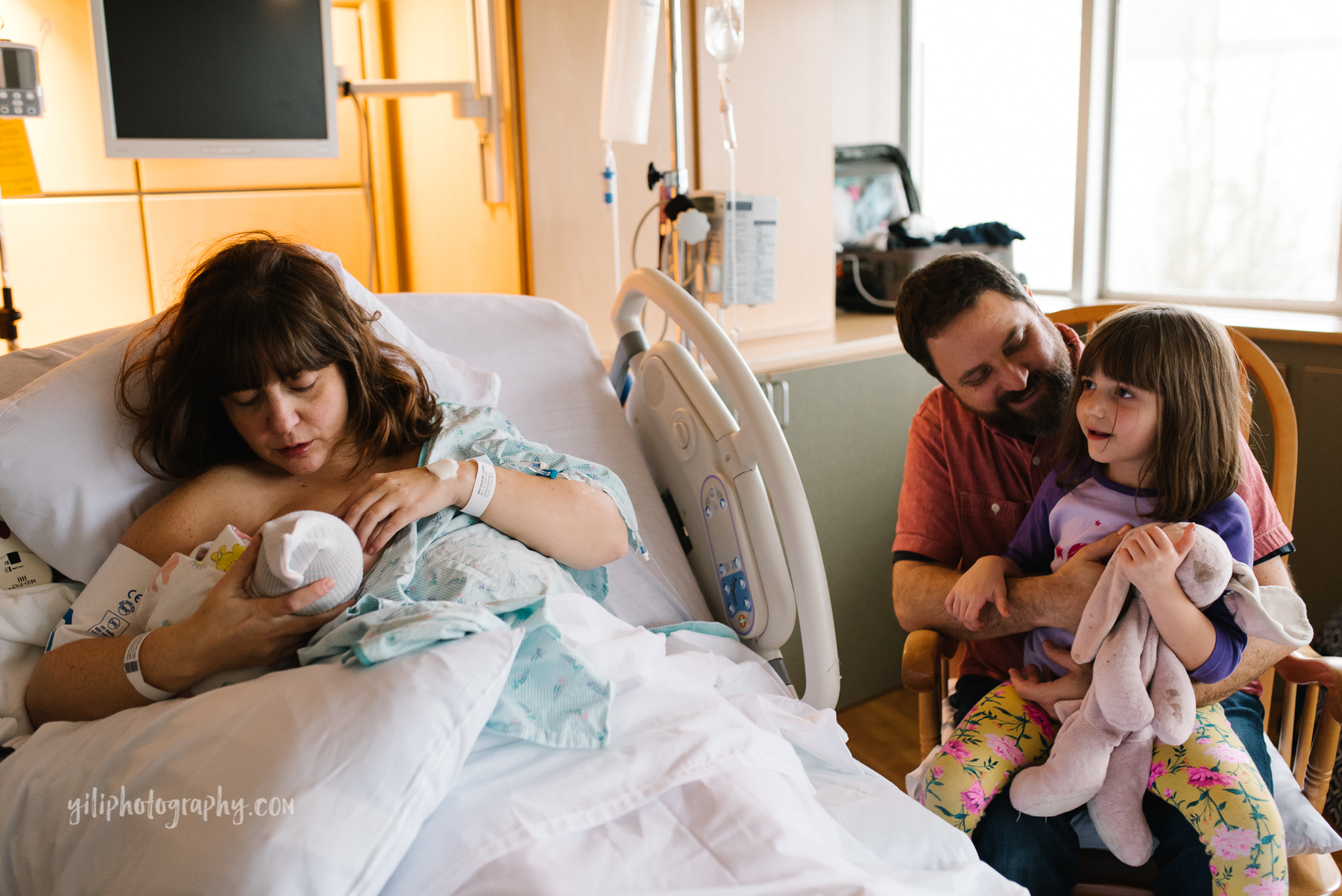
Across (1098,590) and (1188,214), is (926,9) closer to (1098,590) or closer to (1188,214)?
(1188,214)

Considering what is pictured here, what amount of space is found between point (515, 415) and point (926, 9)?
8.58 ft

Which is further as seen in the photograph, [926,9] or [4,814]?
→ [926,9]

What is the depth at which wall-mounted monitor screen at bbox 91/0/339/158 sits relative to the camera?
1.95m

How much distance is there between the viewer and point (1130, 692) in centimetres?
125

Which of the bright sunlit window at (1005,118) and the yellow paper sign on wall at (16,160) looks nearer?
the yellow paper sign on wall at (16,160)

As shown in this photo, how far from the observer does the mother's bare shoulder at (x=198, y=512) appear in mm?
1253

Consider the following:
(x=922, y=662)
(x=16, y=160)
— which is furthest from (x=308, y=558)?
(x=16, y=160)

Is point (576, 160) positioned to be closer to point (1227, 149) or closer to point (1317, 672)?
point (1317, 672)

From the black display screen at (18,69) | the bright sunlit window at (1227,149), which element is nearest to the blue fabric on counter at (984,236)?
the bright sunlit window at (1227,149)

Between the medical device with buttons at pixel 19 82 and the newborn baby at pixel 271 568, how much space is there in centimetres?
119

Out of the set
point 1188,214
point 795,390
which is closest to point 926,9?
point 1188,214

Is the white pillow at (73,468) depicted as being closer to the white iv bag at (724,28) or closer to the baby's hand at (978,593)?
the baby's hand at (978,593)

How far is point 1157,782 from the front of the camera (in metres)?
1.28

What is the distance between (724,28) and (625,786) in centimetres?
160
